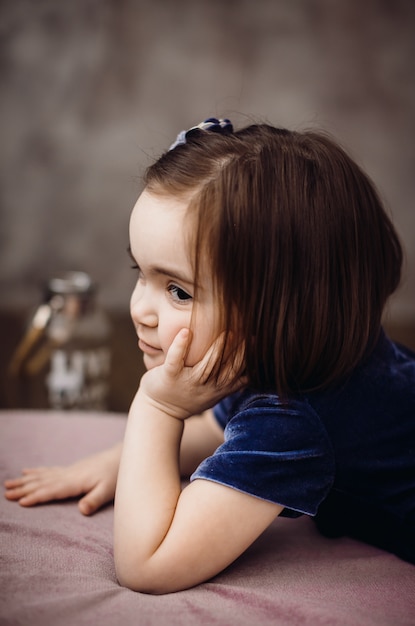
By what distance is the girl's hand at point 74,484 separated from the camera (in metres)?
1.02

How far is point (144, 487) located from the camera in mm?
839

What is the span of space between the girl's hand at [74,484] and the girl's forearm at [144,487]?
0.18 meters

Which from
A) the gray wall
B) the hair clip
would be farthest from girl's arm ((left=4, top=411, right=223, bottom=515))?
the gray wall

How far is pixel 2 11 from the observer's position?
8.96ft

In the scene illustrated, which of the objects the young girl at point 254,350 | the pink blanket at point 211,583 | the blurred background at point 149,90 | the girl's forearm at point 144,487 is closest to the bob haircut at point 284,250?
the young girl at point 254,350

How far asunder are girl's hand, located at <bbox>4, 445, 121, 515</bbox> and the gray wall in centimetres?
188

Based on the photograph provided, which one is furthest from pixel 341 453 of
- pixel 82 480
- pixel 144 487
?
pixel 82 480

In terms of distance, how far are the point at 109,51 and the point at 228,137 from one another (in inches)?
83.0

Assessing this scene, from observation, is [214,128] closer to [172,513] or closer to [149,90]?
[172,513]

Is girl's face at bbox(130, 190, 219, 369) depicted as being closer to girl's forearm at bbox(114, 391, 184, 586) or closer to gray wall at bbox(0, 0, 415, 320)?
girl's forearm at bbox(114, 391, 184, 586)

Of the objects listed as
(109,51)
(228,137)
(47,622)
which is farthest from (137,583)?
(109,51)

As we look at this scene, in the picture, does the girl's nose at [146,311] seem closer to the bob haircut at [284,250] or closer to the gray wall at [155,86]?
the bob haircut at [284,250]

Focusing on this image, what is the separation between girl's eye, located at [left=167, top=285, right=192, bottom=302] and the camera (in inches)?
34.1

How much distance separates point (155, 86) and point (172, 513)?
7.56ft
